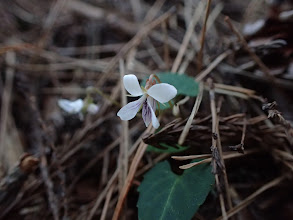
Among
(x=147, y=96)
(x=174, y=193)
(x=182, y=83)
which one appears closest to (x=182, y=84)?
(x=182, y=83)

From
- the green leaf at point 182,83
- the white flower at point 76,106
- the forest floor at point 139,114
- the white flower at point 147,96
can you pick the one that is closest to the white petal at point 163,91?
the white flower at point 147,96

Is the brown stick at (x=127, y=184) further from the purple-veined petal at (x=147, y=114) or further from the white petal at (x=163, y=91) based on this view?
the white petal at (x=163, y=91)

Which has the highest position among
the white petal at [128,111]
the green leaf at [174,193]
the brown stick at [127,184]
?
the white petal at [128,111]

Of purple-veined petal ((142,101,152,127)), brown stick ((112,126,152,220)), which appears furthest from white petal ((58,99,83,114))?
purple-veined petal ((142,101,152,127))

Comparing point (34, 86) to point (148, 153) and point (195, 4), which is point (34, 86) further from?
point (195, 4)

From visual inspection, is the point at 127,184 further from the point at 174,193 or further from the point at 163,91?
the point at 163,91

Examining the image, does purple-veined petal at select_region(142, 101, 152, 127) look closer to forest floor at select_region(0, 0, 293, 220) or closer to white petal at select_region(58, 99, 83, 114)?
forest floor at select_region(0, 0, 293, 220)
